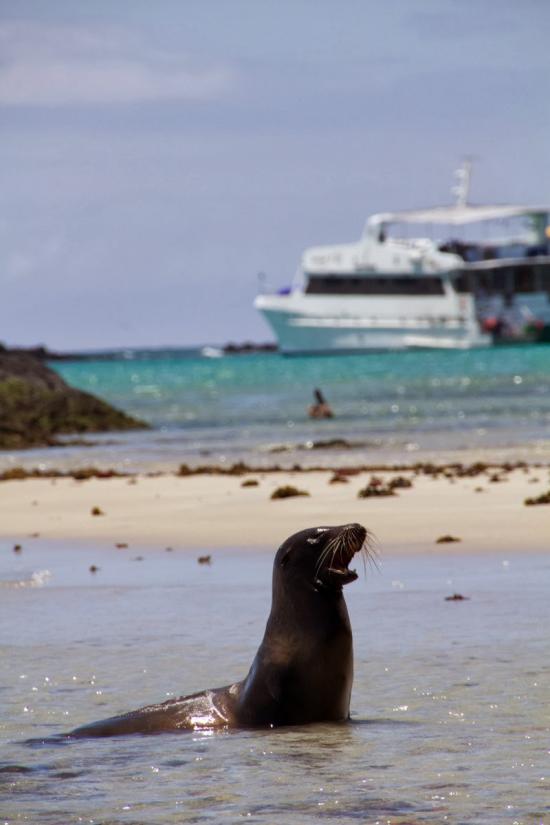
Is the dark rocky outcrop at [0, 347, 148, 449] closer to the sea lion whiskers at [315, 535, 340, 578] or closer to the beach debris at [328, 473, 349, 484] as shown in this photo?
the beach debris at [328, 473, 349, 484]

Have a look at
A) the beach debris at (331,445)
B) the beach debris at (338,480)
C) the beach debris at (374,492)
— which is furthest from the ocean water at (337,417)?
the beach debris at (374,492)

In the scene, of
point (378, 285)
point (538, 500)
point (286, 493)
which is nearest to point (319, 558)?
point (538, 500)

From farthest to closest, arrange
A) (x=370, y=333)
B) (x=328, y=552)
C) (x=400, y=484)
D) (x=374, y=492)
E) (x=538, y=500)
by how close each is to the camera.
Answer: (x=370, y=333)
(x=400, y=484)
(x=374, y=492)
(x=538, y=500)
(x=328, y=552)

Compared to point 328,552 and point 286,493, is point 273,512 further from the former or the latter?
point 328,552

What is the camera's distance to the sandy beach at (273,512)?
50.1 feet

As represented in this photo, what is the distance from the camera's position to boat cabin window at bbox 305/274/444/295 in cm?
10956

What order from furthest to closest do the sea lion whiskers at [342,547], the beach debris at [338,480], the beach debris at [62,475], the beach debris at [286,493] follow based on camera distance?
the beach debris at [62,475] → the beach debris at [338,480] → the beach debris at [286,493] → the sea lion whiskers at [342,547]

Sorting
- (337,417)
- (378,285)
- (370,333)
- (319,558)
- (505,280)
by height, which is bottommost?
(337,417)

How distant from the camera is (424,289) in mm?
110562

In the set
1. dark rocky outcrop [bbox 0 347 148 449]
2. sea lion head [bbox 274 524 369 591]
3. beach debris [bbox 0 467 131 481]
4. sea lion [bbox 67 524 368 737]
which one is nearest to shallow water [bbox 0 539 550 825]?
sea lion [bbox 67 524 368 737]

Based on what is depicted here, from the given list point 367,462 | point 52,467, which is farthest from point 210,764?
point 52,467

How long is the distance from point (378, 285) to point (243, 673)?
331 feet

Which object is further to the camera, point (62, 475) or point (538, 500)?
point (62, 475)

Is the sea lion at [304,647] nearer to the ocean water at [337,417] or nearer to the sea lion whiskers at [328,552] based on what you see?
the sea lion whiskers at [328,552]
